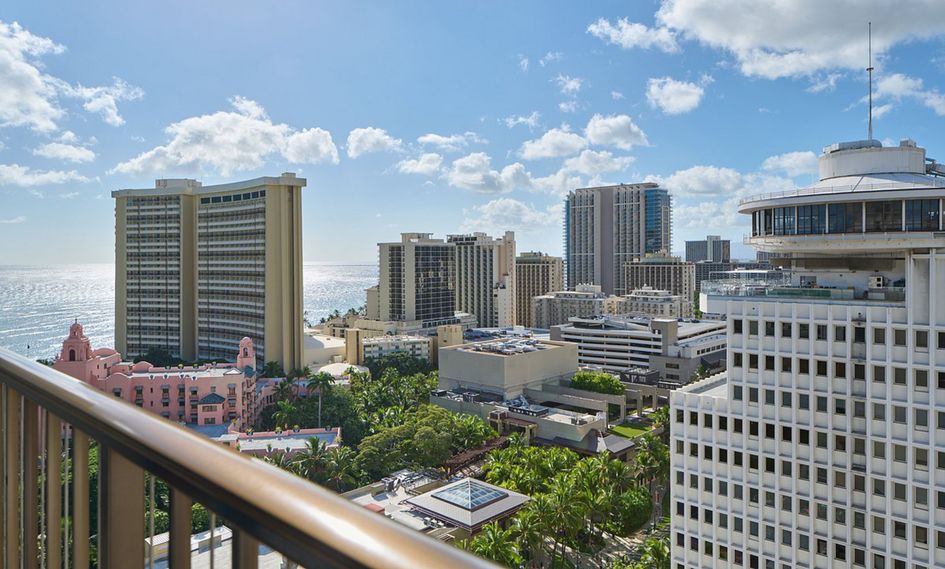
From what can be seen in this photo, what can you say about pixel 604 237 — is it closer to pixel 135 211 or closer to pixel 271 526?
pixel 135 211

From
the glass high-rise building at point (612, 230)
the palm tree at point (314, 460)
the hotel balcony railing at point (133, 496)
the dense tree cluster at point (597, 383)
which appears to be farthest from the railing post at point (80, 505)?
the glass high-rise building at point (612, 230)

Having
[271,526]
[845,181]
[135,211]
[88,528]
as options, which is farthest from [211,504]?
[135,211]

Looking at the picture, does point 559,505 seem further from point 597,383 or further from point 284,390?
point 597,383

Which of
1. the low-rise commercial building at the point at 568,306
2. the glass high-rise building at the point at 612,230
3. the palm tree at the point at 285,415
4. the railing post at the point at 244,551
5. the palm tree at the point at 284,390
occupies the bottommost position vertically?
the palm tree at the point at 285,415

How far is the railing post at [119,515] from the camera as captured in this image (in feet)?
3.09

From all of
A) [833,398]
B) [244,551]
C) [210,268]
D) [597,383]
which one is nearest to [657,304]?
[597,383]

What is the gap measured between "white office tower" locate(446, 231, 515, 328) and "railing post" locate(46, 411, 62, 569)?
165ft

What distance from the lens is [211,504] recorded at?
702 millimetres

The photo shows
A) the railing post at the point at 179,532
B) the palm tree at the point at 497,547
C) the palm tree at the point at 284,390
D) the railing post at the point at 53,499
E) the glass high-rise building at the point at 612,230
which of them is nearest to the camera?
the railing post at the point at 179,532

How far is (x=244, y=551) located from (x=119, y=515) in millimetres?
380

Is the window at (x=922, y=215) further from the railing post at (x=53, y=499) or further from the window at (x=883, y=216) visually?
the railing post at (x=53, y=499)

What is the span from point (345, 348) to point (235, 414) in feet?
47.8

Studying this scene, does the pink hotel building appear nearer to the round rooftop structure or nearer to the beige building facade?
the round rooftop structure

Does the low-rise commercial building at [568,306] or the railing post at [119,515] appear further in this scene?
the low-rise commercial building at [568,306]
